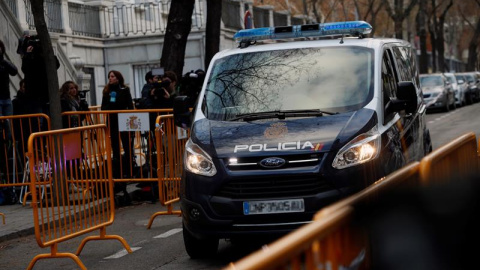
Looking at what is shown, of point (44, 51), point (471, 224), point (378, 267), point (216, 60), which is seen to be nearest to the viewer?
point (378, 267)

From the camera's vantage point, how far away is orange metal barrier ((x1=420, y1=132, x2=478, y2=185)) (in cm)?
535

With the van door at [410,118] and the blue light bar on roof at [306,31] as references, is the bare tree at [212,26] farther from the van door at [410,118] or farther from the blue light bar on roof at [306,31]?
the blue light bar on roof at [306,31]

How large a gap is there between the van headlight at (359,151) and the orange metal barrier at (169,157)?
3729 mm

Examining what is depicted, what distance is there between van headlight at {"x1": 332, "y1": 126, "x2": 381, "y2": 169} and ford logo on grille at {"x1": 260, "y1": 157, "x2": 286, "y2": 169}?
424 mm

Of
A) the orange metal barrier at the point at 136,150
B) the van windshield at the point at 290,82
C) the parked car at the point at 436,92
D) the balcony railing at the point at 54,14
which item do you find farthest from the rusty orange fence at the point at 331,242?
the parked car at the point at 436,92

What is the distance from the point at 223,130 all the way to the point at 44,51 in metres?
5.64

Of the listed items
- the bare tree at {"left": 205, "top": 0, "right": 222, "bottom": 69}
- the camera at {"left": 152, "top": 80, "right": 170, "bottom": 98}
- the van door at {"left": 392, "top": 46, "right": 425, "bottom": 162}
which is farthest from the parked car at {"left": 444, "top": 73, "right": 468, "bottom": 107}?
the van door at {"left": 392, "top": 46, "right": 425, "bottom": 162}

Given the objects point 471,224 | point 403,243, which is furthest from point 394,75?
point 403,243

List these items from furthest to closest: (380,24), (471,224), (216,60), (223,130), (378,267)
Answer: (380,24) < (216,60) < (223,130) < (471,224) < (378,267)

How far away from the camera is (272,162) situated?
27.3ft

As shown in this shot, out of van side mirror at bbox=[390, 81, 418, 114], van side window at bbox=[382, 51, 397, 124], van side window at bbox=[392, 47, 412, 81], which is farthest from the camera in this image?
van side window at bbox=[392, 47, 412, 81]

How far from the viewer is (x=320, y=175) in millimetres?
8320

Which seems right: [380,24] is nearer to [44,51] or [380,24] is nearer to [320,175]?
[44,51]

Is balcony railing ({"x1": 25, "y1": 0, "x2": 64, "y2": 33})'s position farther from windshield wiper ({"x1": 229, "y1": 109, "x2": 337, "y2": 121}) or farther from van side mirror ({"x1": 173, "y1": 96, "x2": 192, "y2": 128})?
windshield wiper ({"x1": 229, "y1": 109, "x2": 337, "y2": 121})
